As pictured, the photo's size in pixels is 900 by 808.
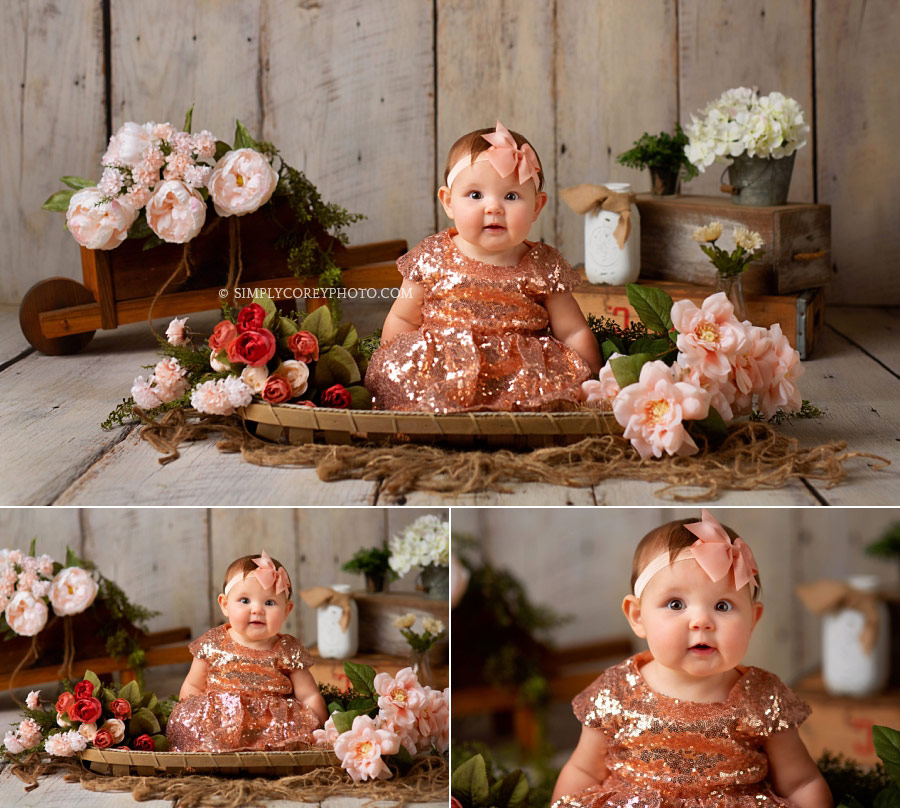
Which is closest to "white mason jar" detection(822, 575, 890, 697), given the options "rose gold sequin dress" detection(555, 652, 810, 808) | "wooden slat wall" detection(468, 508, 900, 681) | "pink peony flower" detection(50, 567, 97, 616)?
"wooden slat wall" detection(468, 508, 900, 681)

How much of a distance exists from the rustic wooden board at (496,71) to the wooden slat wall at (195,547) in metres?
1.18

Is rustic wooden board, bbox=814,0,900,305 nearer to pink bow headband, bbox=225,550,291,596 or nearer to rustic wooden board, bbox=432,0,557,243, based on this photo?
rustic wooden board, bbox=432,0,557,243

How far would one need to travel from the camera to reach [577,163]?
9.58 ft

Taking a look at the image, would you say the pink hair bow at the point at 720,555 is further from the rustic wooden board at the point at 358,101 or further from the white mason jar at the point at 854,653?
the rustic wooden board at the point at 358,101

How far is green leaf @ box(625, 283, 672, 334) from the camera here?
4.99ft

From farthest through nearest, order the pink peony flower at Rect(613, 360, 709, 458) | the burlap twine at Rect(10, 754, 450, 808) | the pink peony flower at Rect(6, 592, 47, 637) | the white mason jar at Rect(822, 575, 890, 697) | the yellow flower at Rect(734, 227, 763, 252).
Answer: the yellow flower at Rect(734, 227, 763, 252) → the pink peony flower at Rect(6, 592, 47, 637) → the white mason jar at Rect(822, 575, 890, 697) → the pink peony flower at Rect(613, 360, 709, 458) → the burlap twine at Rect(10, 754, 450, 808)

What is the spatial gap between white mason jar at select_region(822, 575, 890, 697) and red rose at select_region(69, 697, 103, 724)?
3.25 feet

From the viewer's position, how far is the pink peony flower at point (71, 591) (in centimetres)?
177

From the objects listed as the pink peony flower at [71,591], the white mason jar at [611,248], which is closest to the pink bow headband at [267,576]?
the pink peony flower at [71,591]

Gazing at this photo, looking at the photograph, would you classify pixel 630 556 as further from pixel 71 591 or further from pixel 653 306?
pixel 71 591

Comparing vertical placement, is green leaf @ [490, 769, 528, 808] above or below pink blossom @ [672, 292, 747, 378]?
below

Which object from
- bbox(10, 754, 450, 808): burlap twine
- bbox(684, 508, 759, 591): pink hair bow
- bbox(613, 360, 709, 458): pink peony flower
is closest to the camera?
bbox(684, 508, 759, 591): pink hair bow

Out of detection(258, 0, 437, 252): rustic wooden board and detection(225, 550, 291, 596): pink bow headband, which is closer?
detection(225, 550, 291, 596): pink bow headband

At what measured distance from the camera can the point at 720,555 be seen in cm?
107
